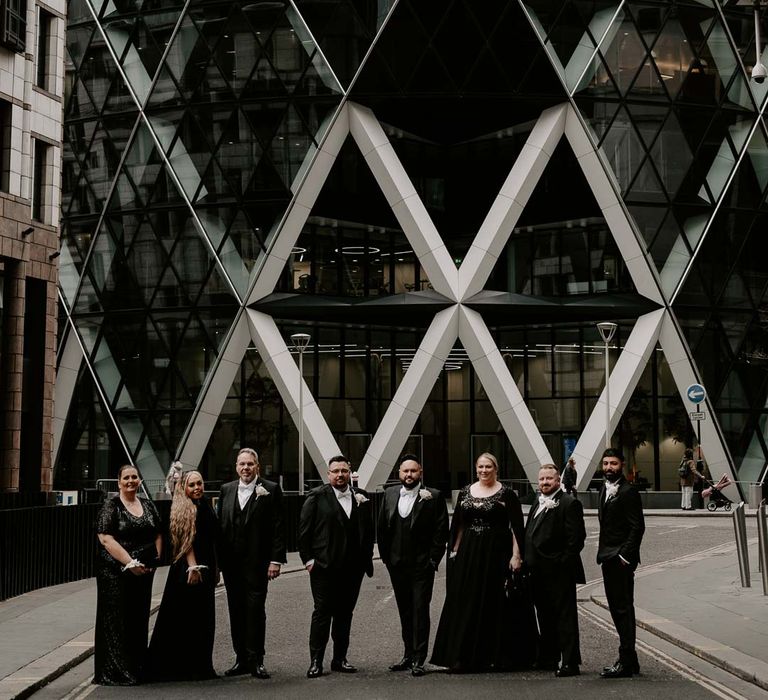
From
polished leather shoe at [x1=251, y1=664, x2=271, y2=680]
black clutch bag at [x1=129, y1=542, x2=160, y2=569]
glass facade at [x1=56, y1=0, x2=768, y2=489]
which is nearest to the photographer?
polished leather shoe at [x1=251, y1=664, x2=271, y2=680]

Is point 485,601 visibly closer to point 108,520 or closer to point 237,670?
point 237,670

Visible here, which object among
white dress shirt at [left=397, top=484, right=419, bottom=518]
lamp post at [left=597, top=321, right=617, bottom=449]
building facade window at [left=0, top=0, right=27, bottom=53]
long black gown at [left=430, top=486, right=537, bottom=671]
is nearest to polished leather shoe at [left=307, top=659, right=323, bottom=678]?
long black gown at [left=430, top=486, right=537, bottom=671]

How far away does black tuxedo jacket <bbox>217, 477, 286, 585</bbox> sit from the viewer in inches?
440

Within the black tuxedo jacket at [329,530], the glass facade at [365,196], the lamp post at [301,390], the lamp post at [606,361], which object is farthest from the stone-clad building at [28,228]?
the black tuxedo jacket at [329,530]

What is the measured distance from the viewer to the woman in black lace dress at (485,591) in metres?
11.1

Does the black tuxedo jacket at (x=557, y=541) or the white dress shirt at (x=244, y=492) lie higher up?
the white dress shirt at (x=244, y=492)

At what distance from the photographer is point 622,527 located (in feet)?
37.2

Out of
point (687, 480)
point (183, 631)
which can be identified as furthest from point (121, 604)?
point (687, 480)

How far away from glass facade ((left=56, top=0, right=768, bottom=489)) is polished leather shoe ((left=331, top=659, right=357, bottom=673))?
28.3m

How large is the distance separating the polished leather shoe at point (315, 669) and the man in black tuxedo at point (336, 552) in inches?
5.5

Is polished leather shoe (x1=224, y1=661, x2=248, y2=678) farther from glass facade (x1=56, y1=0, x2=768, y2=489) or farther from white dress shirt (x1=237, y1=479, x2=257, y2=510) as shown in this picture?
glass facade (x1=56, y1=0, x2=768, y2=489)

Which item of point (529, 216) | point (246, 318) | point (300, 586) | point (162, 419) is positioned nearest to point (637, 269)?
point (529, 216)

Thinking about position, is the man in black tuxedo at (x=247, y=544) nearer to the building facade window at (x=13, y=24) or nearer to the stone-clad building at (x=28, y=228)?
the stone-clad building at (x=28, y=228)

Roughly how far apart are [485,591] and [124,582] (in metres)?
3.16
